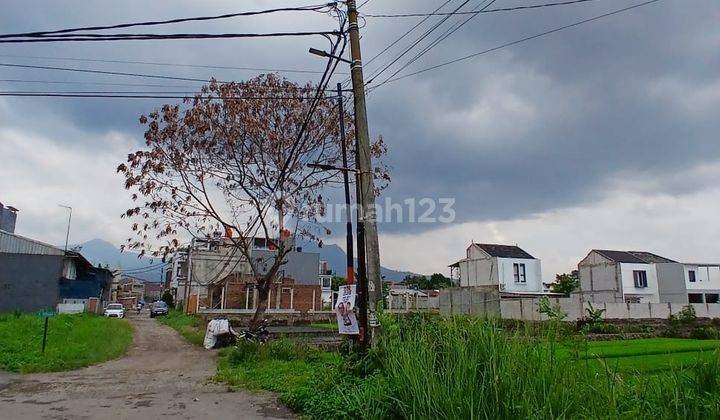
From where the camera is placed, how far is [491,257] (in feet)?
160

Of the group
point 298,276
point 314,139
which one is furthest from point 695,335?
point 298,276

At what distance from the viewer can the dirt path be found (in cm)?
783

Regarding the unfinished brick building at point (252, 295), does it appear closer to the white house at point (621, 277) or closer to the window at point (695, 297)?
the white house at point (621, 277)

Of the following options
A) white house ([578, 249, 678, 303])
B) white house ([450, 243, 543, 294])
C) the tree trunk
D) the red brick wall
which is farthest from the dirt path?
white house ([578, 249, 678, 303])

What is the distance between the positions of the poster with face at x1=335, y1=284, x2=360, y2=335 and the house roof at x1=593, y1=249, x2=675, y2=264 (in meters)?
45.2

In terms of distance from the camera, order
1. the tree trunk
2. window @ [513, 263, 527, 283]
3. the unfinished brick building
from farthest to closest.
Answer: window @ [513, 263, 527, 283], the unfinished brick building, the tree trunk

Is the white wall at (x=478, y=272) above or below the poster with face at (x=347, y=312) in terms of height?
above

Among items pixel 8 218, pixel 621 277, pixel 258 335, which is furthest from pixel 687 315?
pixel 8 218

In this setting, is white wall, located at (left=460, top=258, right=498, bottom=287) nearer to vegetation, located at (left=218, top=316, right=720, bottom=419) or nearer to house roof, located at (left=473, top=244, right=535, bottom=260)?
house roof, located at (left=473, top=244, right=535, bottom=260)

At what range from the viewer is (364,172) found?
8664mm

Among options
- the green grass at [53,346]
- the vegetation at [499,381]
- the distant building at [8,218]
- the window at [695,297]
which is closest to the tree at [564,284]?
the window at [695,297]

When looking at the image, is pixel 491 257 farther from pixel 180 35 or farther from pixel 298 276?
pixel 180 35

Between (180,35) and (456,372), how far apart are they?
7299 millimetres

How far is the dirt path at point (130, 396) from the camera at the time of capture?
7.83 meters
